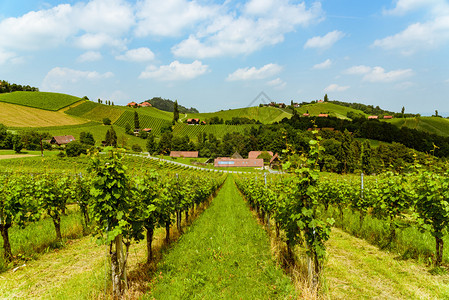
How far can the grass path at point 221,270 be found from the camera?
16.7 feet

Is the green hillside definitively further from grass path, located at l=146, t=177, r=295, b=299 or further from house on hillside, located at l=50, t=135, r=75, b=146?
grass path, located at l=146, t=177, r=295, b=299

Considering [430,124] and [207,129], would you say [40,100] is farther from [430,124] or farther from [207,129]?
[430,124]

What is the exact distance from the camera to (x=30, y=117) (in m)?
84.7

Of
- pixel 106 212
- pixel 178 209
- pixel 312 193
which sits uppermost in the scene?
pixel 312 193

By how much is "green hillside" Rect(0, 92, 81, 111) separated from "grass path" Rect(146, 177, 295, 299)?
126469mm

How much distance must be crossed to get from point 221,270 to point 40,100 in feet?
453

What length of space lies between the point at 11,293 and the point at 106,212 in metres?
3.16

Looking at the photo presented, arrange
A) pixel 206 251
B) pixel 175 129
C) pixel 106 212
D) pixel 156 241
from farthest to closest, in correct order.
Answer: pixel 175 129 < pixel 156 241 < pixel 206 251 < pixel 106 212

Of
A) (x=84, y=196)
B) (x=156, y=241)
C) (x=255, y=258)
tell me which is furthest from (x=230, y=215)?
(x=84, y=196)

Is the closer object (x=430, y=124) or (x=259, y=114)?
(x=430, y=124)

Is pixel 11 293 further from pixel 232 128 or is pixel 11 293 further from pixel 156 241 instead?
pixel 232 128

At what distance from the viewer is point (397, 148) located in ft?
228

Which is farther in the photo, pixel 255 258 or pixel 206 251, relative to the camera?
pixel 206 251

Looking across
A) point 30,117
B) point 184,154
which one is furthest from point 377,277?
point 30,117
